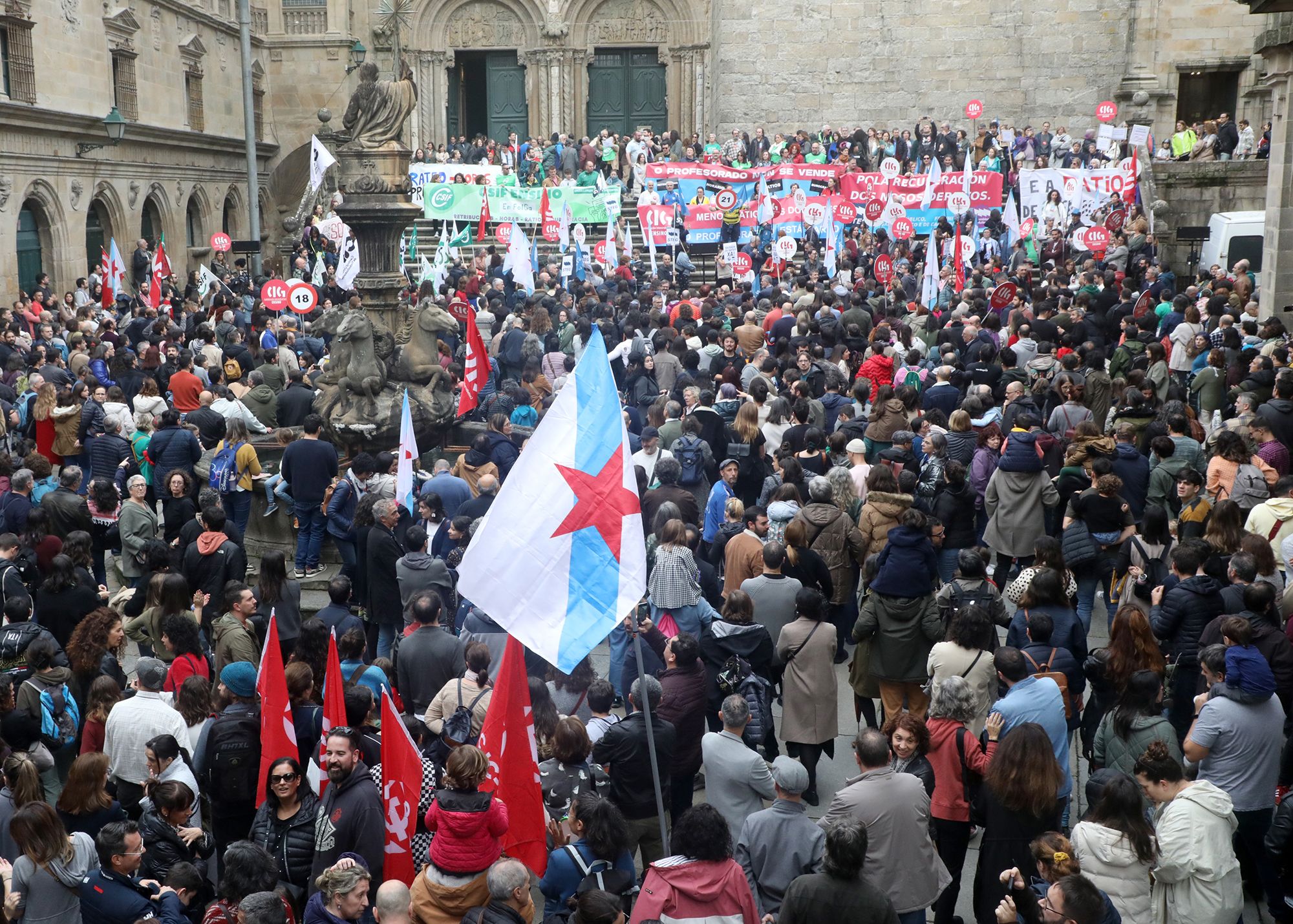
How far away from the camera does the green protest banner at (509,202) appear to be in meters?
25.5

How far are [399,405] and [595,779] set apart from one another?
7.01m

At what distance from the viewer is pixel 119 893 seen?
5219 millimetres

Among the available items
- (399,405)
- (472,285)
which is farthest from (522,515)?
(472,285)

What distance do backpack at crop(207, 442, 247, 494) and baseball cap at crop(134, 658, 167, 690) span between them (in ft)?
16.0

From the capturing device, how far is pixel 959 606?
24.9 feet

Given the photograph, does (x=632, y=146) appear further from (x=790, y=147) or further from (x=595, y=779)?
(x=595, y=779)

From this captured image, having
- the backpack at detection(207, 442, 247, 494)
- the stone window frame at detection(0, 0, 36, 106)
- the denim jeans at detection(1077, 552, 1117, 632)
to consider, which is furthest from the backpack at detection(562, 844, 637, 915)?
the stone window frame at detection(0, 0, 36, 106)

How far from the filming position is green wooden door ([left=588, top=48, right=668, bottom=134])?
35219mm

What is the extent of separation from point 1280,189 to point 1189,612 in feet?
33.5

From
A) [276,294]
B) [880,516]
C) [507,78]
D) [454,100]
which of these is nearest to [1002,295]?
[880,516]

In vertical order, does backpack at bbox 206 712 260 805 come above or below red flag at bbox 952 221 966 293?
below

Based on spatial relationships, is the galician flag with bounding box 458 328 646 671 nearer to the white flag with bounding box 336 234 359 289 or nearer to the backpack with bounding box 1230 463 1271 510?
the backpack with bounding box 1230 463 1271 510

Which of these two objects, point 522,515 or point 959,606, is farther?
point 959,606

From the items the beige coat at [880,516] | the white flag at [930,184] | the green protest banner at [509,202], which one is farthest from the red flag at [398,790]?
the green protest banner at [509,202]
